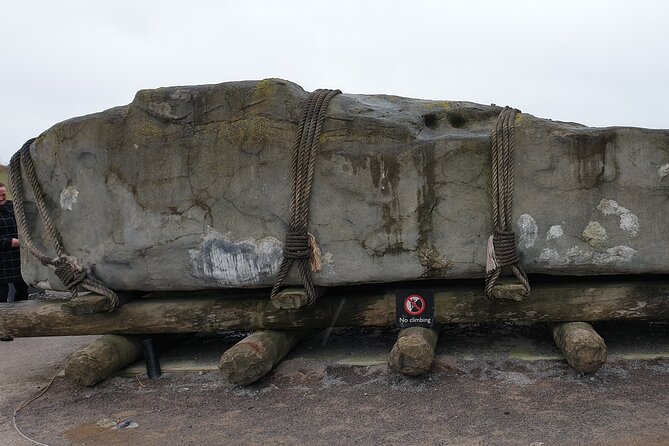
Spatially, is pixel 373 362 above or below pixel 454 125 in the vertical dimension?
below

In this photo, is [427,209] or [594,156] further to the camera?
[427,209]

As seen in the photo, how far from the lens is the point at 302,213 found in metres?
4.12

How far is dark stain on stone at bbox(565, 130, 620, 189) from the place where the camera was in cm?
395

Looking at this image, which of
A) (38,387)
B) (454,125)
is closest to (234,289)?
(38,387)

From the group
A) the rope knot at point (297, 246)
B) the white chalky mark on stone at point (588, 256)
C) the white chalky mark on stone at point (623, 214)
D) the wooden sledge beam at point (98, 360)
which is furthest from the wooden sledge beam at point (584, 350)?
the wooden sledge beam at point (98, 360)

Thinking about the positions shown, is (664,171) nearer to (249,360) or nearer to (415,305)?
(415,305)

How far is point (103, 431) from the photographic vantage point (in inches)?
144

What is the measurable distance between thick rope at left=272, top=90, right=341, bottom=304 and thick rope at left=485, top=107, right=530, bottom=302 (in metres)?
1.11

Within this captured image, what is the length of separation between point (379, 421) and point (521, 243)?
1.45 meters

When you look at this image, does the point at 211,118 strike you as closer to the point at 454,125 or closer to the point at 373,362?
the point at 454,125

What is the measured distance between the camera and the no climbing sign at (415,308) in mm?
4238

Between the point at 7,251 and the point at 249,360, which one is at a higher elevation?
the point at 7,251

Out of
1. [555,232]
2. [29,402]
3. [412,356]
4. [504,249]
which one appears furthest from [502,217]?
[29,402]

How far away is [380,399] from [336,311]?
0.82 metres
